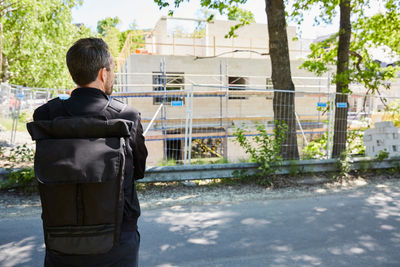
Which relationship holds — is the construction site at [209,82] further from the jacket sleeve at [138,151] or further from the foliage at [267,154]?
the jacket sleeve at [138,151]

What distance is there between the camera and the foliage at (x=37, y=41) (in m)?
20.8

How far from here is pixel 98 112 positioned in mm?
1630

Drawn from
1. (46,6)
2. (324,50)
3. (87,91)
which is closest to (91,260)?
(87,91)

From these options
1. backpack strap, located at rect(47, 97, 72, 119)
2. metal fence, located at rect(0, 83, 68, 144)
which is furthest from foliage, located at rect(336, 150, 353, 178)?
metal fence, located at rect(0, 83, 68, 144)

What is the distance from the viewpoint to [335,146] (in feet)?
26.5

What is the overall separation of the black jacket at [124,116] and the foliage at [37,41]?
67.5ft

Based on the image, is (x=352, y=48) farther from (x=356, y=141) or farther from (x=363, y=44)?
(x=356, y=141)

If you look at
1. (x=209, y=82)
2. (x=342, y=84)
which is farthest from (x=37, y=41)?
(x=342, y=84)

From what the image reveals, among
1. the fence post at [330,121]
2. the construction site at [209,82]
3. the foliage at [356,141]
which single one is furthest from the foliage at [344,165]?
the construction site at [209,82]

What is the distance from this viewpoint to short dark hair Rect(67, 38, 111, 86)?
5.45ft

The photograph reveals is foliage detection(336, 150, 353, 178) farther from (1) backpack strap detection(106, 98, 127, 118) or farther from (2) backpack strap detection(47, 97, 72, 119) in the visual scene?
(2) backpack strap detection(47, 97, 72, 119)

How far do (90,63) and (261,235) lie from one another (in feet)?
10.3

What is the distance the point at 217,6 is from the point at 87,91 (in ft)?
21.5

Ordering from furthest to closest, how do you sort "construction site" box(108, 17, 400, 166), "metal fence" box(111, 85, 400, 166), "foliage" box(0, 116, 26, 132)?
"construction site" box(108, 17, 400, 166) → "foliage" box(0, 116, 26, 132) → "metal fence" box(111, 85, 400, 166)
